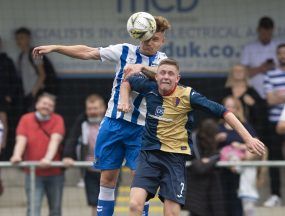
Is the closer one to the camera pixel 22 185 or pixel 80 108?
pixel 22 185

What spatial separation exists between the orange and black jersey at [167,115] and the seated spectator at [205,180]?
250cm

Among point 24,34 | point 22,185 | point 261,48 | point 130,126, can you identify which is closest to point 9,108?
point 24,34

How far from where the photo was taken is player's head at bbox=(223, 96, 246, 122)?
13.3m

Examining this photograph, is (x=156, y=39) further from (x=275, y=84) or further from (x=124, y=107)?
(x=275, y=84)

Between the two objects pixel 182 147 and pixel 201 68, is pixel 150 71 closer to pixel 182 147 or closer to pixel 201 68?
pixel 182 147

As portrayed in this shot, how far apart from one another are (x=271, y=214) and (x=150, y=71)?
3.76 meters

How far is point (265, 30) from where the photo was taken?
15.4 m

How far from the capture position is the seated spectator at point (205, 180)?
12734 mm

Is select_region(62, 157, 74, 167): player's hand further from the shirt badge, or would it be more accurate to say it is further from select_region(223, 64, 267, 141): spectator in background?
the shirt badge

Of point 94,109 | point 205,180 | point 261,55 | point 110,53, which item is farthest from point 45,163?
point 261,55

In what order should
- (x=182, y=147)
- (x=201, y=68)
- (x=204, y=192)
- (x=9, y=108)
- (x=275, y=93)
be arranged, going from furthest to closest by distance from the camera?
1. (x=201, y=68)
2. (x=9, y=108)
3. (x=275, y=93)
4. (x=204, y=192)
5. (x=182, y=147)

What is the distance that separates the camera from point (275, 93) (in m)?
14.0

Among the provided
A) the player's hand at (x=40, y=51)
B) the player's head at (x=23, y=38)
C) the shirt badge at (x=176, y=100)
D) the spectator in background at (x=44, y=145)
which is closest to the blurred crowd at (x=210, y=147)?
the spectator in background at (x=44, y=145)

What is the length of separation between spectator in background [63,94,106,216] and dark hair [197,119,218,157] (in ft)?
3.63
